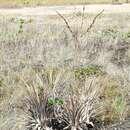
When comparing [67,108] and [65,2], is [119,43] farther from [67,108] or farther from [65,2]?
[65,2]

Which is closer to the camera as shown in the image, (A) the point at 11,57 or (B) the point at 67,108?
(B) the point at 67,108

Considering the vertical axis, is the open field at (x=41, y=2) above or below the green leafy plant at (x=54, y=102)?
below

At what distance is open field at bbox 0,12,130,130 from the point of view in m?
6.68

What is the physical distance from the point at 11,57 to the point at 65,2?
102 feet

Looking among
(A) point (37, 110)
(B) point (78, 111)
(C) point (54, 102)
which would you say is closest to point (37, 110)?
(A) point (37, 110)

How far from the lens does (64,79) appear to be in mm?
7879

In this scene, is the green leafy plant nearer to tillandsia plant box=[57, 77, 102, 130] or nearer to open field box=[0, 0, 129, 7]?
tillandsia plant box=[57, 77, 102, 130]

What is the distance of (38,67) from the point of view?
31.5 ft

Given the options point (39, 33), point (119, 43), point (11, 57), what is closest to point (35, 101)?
point (11, 57)

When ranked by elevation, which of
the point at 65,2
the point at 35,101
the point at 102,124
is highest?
the point at 35,101

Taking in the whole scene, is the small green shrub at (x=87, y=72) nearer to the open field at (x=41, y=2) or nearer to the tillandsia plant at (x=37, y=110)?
the tillandsia plant at (x=37, y=110)

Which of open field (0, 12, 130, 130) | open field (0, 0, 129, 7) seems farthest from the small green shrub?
open field (0, 0, 129, 7)

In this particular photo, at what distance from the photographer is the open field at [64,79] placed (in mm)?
6680

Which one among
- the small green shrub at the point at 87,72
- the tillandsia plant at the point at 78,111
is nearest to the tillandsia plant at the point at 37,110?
the tillandsia plant at the point at 78,111
